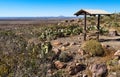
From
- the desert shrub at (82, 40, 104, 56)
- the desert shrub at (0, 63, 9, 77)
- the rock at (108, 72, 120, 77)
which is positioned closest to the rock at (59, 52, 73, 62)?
the desert shrub at (82, 40, 104, 56)

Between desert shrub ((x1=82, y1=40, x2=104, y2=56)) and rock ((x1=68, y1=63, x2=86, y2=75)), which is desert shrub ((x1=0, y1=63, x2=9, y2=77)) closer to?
rock ((x1=68, y1=63, x2=86, y2=75))

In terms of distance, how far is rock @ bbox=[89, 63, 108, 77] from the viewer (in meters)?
17.9

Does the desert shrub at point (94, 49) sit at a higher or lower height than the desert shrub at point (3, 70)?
lower

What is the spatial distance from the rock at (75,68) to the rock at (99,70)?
Result: 0.97m

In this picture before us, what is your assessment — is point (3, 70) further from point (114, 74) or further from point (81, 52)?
point (81, 52)

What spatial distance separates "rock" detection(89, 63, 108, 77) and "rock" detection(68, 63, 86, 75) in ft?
3.19

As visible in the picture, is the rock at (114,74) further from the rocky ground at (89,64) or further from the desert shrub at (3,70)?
the desert shrub at (3,70)

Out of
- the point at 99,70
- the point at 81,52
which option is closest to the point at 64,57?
the point at 81,52

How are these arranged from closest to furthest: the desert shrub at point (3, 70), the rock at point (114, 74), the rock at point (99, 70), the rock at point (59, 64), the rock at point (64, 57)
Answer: the desert shrub at point (3, 70) < the rock at point (114, 74) < the rock at point (99, 70) < the rock at point (59, 64) < the rock at point (64, 57)

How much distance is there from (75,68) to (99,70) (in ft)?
Result: 5.98

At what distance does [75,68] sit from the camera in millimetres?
19422

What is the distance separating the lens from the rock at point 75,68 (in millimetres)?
19219

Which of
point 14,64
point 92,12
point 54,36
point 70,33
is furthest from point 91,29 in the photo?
point 14,64

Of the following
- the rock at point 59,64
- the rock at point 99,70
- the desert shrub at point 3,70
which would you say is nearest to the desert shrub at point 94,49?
the rock at point 59,64
